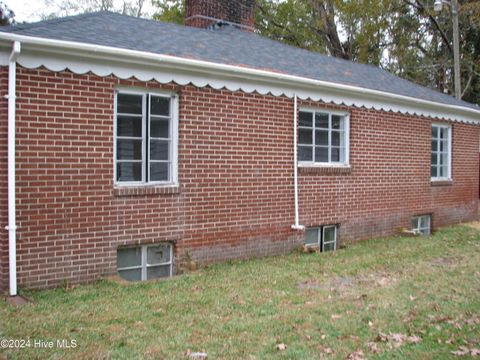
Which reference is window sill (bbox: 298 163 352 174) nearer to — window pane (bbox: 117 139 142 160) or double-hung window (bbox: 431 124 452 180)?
window pane (bbox: 117 139 142 160)

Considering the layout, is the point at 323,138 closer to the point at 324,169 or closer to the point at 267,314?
the point at 324,169

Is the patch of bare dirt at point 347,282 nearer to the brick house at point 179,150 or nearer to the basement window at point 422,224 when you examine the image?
the brick house at point 179,150

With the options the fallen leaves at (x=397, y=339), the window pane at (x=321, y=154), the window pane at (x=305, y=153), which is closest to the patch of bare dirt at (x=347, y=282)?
the fallen leaves at (x=397, y=339)

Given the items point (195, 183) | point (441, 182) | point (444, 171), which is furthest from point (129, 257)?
point (444, 171)

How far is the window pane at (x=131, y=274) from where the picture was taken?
23.4ft

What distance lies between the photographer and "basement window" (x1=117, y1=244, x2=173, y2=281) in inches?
281

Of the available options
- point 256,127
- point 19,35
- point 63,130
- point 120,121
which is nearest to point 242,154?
point 256,127

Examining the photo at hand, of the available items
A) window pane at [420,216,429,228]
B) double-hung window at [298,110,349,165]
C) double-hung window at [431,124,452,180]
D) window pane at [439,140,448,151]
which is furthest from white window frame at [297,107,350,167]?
window pane at [439,140,448,151]

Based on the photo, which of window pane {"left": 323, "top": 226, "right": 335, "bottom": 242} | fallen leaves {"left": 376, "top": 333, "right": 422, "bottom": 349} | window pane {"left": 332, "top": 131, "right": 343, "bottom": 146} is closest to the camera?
fallen leaves {"left": 376, "top": 333, "right": 422, "bottom": 349}

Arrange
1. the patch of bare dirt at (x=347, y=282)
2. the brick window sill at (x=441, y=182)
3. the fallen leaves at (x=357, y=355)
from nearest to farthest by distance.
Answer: the fallen leaves at (x=357, y=355)
the patch of bare dirt at (x=347, y=282)
the brick window sill at (x=441, y=182)

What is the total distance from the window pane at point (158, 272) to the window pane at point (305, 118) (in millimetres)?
3643

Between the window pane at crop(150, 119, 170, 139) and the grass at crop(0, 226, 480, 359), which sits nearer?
the grass at crop(0, 226, 480, 359)

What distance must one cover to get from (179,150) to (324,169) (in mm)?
3178

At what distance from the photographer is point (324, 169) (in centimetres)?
950
